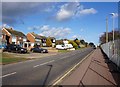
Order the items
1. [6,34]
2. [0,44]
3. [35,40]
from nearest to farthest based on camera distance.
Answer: [0,44], [6,34], [35,40]

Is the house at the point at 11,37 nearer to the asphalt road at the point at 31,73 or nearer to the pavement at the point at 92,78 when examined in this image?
the asphalt road at the point at 31,73

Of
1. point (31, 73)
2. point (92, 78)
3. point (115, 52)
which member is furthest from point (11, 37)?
point (92, 78)

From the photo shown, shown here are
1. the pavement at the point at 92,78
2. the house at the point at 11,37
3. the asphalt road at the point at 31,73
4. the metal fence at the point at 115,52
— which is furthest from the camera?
the house at the point at 11,37

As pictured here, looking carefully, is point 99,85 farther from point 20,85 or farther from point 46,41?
point 46,41

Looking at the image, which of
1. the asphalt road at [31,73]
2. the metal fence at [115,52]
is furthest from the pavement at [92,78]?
the metal fence at [115,52]

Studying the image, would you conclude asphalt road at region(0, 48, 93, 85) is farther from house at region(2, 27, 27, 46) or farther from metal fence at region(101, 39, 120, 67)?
house at region(2, 27, 27, 46)

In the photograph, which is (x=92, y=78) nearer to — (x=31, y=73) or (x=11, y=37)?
(x=31, y=73)

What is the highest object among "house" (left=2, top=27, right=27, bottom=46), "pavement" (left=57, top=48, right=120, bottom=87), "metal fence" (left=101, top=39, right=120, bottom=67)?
A: "house" (left=2, top=27, right=27, bottom=46)

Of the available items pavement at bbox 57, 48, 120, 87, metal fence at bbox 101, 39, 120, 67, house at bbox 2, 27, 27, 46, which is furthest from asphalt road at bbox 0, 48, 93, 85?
house at bbox 2, 27, 27, 46

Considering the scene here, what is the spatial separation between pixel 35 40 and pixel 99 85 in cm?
11116

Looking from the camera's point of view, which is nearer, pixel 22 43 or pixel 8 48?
pixel 8 48

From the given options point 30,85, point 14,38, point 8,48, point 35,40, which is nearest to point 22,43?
point 14,38

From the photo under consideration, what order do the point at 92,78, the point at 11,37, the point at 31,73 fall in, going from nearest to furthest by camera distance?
the point at 92,78, the point at 31,73, the point at 11,37

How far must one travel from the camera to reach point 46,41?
424ft
